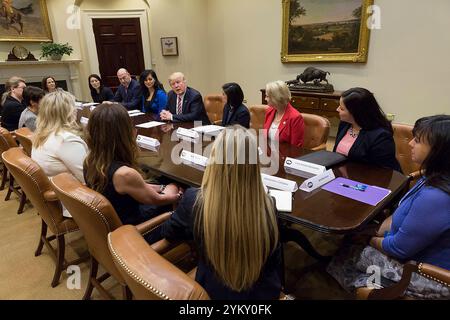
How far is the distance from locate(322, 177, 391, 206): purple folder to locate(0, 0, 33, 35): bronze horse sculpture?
608 cm

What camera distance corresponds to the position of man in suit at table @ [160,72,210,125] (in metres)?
3.11

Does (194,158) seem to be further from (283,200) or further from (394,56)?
(394,56)

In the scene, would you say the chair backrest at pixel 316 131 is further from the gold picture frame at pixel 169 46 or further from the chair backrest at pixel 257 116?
the gold picture frame at pixel 169 46

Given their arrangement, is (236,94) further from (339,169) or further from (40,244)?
(40,244)

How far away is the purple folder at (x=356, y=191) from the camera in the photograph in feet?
4.38

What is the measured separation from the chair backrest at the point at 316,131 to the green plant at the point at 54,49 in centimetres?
494

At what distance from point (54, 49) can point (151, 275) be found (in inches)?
230

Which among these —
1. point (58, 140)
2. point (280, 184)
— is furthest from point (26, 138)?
point (280, 184)

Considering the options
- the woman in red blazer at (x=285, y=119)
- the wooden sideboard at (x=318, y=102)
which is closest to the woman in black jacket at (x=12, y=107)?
the woman in red blazer at (x=285, y=119)

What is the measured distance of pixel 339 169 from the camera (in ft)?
5.62

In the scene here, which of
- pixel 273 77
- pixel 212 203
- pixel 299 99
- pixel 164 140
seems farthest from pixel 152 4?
pixel 212 203

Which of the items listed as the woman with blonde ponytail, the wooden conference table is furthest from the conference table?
the woman with blonde ponytail

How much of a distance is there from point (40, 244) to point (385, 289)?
7.44 feet

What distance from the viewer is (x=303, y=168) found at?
1.66m
